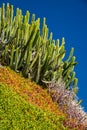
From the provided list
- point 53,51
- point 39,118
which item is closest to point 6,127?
point 39,118

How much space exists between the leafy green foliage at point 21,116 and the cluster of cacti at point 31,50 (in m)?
2.38

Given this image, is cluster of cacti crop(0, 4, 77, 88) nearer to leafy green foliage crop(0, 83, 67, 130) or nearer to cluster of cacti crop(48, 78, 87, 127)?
cluster of cacti crop(48, 78, 87, 127)

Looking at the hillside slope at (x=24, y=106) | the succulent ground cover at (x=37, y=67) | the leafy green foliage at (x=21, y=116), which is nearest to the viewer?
the leafy green foliage at (x=21, y=116)

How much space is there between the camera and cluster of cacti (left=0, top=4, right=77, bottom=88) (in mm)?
16422

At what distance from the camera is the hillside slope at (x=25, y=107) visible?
12961 millimetres

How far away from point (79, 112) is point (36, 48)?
2823 mm

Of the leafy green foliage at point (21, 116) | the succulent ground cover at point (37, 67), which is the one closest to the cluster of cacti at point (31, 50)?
the succulent ground cover at point (37, 67)

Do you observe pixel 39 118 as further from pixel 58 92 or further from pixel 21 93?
pixel 58 92

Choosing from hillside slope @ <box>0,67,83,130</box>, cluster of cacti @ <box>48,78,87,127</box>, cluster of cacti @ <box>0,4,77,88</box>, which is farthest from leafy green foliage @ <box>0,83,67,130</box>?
cluster of cacti @ <box>0,4,77,88</box>

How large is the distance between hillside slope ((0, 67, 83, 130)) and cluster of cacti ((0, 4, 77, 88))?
1.74ft

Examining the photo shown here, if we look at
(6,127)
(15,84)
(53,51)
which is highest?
(53,51)

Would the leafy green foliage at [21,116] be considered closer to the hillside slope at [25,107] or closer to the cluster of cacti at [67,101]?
the hillside slope at [25,107]

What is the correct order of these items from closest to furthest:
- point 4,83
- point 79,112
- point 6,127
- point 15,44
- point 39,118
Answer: point 6,127 → point 39,118 → point 4,83 → point 79,112 → point 15,44

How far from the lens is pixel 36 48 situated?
1730 centimetres
